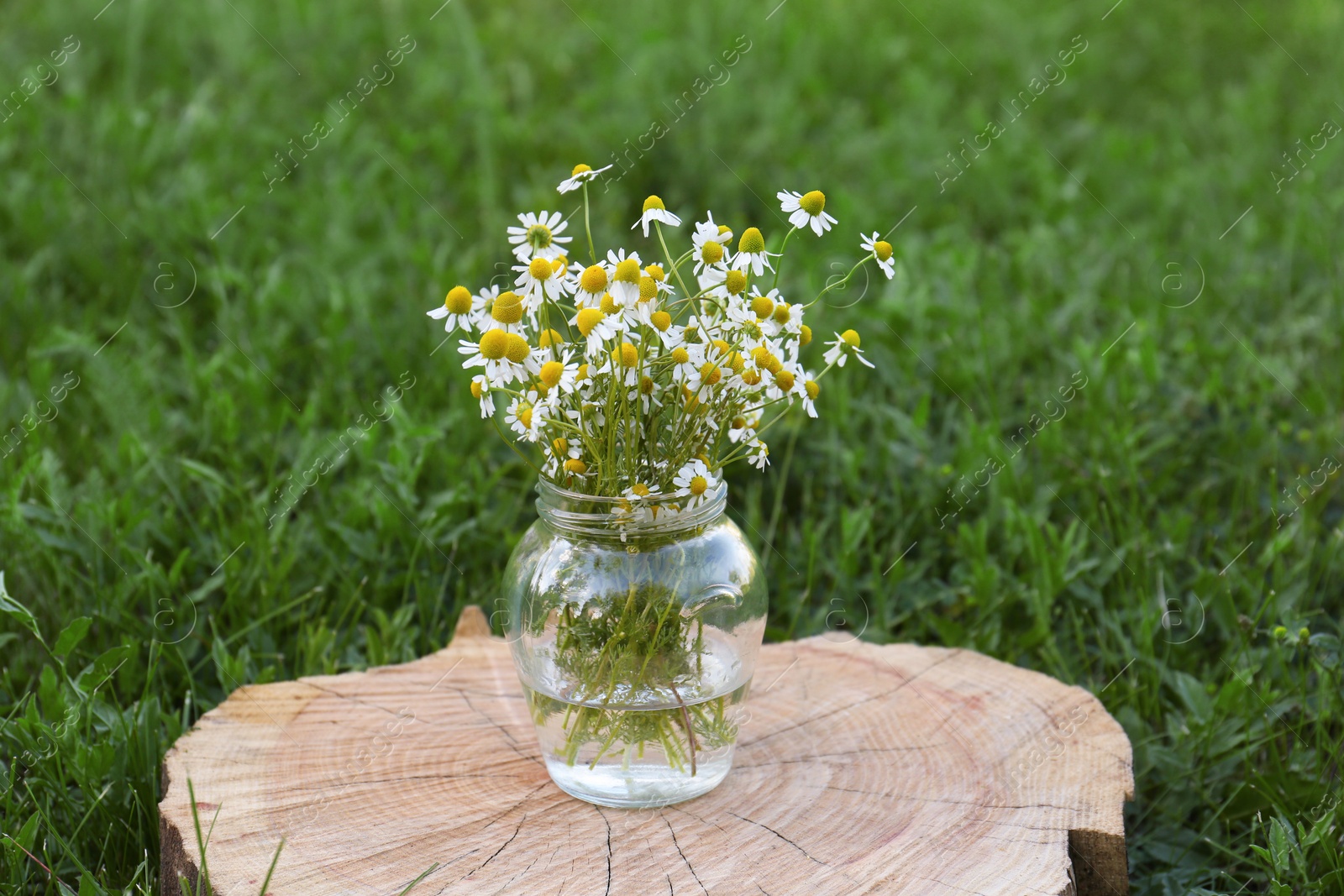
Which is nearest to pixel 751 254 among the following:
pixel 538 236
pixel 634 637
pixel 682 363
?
pixel 682 363

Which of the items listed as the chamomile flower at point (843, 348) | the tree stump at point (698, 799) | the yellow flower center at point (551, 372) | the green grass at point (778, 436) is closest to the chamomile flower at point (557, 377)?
the yellow flower center at point (551, 372)

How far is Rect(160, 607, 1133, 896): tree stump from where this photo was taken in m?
1.64

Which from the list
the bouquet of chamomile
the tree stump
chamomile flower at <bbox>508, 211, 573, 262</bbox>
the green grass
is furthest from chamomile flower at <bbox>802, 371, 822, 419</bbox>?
the green grass

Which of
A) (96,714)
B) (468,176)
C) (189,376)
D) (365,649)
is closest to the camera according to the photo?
(96,714)

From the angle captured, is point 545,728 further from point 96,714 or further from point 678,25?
point 678,25

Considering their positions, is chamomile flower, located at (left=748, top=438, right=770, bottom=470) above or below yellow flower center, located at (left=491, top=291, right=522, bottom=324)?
below

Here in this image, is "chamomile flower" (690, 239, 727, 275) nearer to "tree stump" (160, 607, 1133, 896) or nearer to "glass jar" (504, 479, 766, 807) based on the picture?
"glass jar" (504, 479, 766, 807)

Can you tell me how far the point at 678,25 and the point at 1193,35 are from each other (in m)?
2.58

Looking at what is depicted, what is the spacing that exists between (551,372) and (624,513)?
24 cm

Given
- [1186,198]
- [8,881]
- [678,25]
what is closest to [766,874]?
[8,881]

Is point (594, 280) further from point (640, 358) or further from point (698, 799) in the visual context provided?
point (698, 799)

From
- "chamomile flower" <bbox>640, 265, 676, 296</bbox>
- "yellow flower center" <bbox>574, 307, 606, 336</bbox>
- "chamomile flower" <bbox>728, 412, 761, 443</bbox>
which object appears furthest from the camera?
"chamomile flower" <bbox>728, 412, 761, 443</bbox>

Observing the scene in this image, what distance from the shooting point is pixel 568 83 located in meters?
5.24

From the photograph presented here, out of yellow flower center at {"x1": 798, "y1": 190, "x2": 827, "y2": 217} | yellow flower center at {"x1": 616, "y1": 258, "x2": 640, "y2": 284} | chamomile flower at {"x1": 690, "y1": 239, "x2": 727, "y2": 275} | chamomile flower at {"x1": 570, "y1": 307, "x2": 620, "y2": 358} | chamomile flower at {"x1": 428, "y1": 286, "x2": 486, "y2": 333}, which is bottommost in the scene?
yellow flower center at {"x1": 798, "y1": 190, "x2": 827, "y2": 217}
